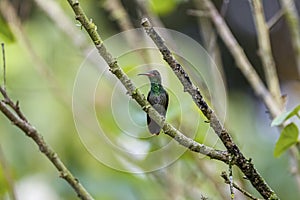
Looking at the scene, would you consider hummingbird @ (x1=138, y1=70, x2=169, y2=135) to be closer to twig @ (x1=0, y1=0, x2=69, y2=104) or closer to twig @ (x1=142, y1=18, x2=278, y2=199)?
twig @ (x1=142, y1=18, x2=278, y2=199)

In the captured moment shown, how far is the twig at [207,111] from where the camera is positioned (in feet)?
1.56

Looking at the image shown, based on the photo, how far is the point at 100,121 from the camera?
46.9 inches

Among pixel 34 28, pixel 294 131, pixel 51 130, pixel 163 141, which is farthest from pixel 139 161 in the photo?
pixel 34 28

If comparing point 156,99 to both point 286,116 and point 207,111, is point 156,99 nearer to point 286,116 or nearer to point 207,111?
point 207,111

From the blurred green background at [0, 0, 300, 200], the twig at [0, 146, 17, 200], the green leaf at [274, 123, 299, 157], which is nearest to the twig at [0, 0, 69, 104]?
the blurred green background at [0, 0, 300, 200]

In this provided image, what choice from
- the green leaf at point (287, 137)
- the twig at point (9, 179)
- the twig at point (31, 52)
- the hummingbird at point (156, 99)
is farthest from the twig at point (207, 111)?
the twig at point (31, 52)

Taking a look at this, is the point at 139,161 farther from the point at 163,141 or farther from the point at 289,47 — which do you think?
the point at 289,47

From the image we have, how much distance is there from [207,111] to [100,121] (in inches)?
27.6

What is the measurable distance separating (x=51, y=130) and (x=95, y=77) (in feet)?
0.91

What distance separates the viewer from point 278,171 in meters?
1.57

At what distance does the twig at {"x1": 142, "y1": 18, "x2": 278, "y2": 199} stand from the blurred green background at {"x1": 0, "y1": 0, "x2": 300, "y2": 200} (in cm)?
15

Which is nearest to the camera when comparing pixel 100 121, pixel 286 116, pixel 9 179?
pixel 286 116

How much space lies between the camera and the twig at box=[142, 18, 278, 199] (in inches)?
18.7

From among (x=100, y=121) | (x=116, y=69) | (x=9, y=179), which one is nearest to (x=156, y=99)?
(x=116, y=69)
